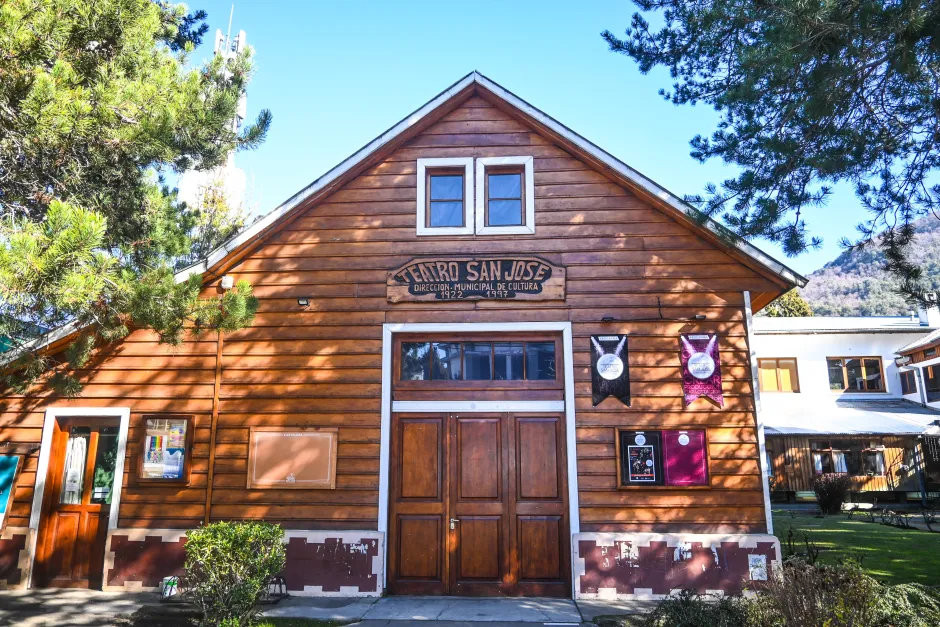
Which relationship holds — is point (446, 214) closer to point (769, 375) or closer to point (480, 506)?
point (480, 506)

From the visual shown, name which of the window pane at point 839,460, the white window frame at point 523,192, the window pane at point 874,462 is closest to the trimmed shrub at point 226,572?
the white window frame at point 523,192

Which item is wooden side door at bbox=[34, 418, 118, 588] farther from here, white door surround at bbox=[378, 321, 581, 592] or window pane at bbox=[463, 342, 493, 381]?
window pane at bbox=[463, 342, 493, 381]

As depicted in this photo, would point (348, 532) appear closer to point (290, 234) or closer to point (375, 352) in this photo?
point (375, 352)

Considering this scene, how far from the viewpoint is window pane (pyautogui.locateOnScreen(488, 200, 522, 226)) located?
9.56 meters

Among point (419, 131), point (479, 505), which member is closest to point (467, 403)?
point (479, 505)

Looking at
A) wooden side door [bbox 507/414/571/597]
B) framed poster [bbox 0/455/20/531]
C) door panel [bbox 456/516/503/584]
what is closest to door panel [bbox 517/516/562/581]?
wooden side door [bbox 507/414/571/597]

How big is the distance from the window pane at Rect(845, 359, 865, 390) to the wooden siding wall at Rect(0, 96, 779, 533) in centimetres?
2173

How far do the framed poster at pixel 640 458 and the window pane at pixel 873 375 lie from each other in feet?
76.9

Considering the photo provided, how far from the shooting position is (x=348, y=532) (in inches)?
338

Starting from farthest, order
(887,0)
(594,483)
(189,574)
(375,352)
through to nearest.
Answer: (375,352) < (594,483) < (189,574) < (887,0)

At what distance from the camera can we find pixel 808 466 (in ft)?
76.9

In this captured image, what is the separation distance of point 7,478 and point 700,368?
997 centimetres

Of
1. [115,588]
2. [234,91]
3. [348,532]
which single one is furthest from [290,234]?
[115,588]

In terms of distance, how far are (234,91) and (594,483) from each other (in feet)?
23.8
